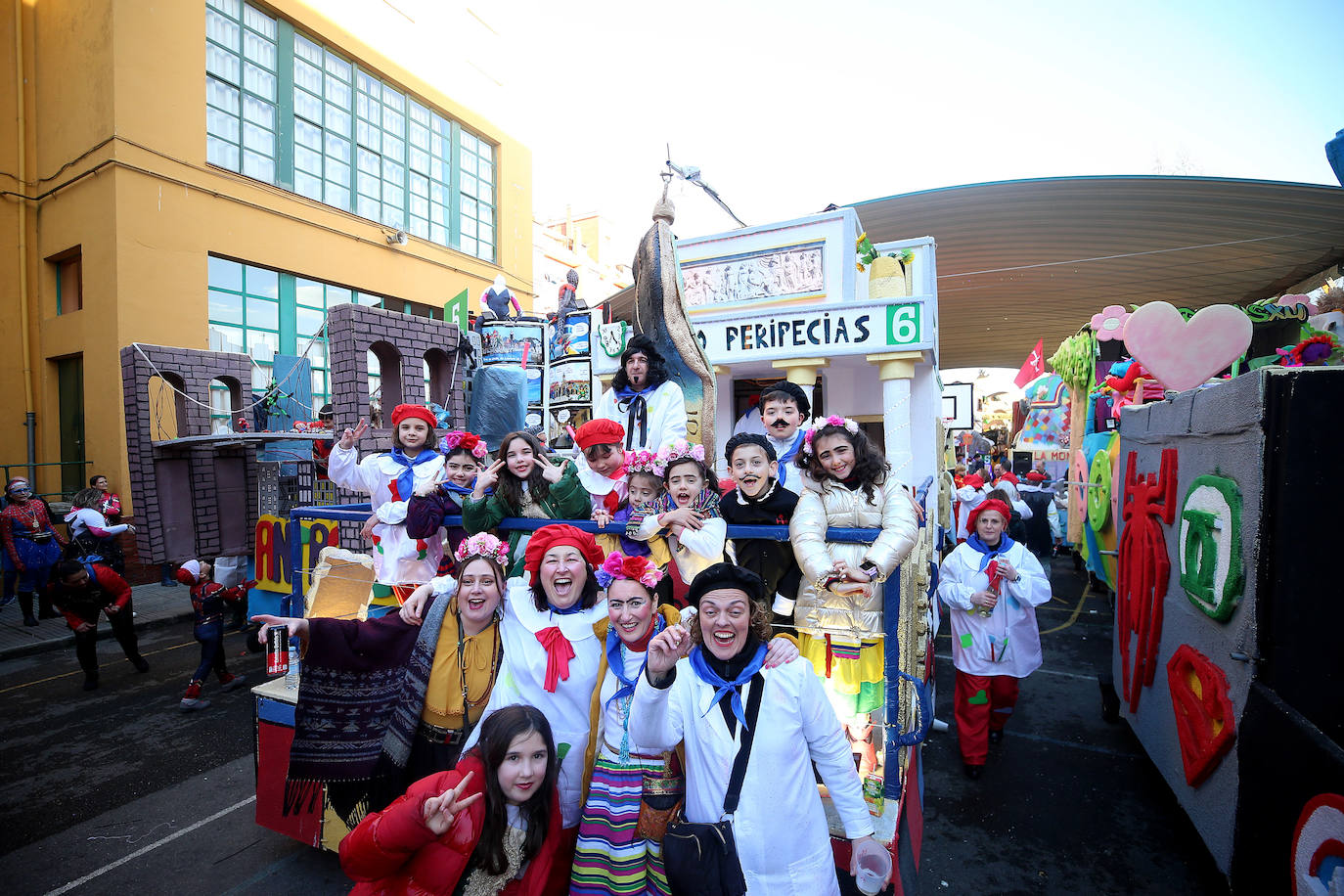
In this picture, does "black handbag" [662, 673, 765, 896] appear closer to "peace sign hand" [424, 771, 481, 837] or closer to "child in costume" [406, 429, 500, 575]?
"peace sign hand" [424, 771, 481, 837]

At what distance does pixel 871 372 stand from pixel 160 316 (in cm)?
1303

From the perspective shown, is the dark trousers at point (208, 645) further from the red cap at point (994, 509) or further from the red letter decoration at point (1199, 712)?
the red letter decoration at point (1199, 712)

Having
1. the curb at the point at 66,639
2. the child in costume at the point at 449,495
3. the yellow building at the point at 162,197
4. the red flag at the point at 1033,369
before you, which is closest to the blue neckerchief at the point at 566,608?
the child in costume at the point at 449,495

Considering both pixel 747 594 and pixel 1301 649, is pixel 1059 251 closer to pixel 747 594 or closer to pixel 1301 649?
pixel 1301 649

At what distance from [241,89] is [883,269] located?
1370 centimetres

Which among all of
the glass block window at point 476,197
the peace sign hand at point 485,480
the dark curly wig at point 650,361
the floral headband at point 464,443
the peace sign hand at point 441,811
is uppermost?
the glass block window at point 476,197

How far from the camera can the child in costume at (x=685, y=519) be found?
10.4 feet

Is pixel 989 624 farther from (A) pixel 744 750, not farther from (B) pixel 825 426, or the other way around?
(A) pixel 744 750

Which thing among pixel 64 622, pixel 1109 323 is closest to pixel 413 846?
pixel 64 622

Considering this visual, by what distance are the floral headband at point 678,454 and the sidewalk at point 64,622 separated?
750cm

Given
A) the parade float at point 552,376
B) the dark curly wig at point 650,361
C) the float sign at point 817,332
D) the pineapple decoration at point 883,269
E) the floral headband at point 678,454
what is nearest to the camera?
the floral headband at point 678,454

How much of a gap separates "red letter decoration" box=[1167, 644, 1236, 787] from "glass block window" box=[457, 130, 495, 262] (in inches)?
741

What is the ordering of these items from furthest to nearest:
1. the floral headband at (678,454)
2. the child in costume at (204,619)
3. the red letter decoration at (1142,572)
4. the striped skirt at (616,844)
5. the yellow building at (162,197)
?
the yellow building at (162,197) < the child in costume at (204,619) < the red letter decoration at (1142,572) < the floral headband at (678,454) < the striped skirt at (616,844)

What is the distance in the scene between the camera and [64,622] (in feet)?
30.0
